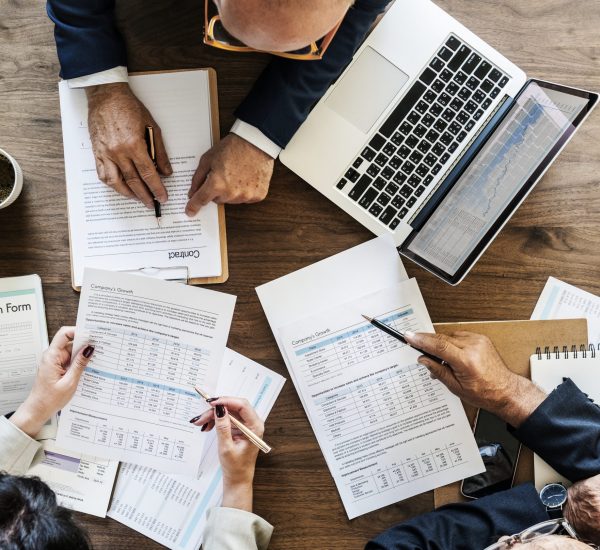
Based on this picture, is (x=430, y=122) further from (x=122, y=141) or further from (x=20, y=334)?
(x=20, y=334)

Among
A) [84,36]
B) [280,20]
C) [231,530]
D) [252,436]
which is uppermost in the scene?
[280,20]

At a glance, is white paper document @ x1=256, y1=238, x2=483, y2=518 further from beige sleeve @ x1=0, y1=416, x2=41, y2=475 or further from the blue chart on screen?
beige sleeve @ x1=0, y1=416, x2=41, y2=475

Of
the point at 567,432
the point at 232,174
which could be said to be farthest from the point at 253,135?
the point at 567,432

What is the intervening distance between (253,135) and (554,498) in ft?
2.85

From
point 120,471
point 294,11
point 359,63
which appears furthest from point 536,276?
point 120,471

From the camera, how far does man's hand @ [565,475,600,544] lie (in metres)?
1.05

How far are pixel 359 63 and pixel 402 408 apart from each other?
660 mm

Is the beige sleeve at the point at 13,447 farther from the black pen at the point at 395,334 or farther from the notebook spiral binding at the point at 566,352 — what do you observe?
the notebook spiral binding at the point at 566,352

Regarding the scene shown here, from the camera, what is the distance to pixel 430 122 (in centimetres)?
112

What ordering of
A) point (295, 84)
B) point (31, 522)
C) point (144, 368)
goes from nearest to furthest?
point (31, 522) → point (295, 84) → point (144, 368)

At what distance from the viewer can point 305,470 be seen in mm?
1166

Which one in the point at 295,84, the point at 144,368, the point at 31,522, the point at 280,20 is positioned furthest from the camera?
the point at 144,368

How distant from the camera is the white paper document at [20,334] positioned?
1.17 metres

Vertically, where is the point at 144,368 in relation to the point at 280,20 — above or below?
below
